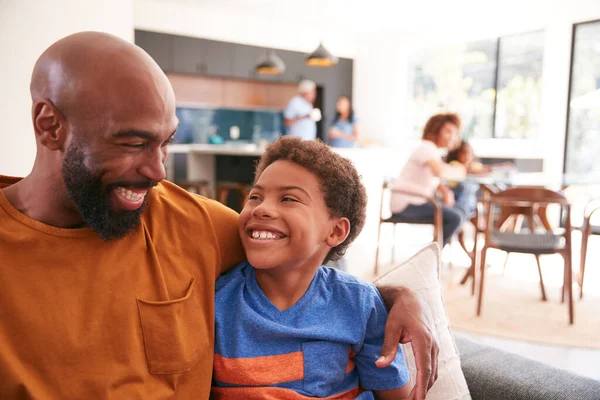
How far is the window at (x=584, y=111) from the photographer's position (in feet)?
21.7

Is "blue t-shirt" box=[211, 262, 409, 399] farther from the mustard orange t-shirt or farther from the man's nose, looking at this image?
the man's nose

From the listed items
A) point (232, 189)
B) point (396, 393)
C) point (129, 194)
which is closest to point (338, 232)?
point (396, 393)

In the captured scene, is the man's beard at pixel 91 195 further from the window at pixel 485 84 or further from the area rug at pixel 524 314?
the window at pixel 485 84

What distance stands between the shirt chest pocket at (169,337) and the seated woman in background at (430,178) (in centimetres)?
326

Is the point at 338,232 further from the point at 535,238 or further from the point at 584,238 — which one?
the point at 584,238

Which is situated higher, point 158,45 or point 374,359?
point 158,45

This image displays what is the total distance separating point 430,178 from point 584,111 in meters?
3.66

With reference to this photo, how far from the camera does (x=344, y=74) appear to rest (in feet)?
31.1

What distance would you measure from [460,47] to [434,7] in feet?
4.14

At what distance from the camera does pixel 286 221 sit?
1.08 metres

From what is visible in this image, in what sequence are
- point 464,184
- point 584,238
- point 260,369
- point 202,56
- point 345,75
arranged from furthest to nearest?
point 345,75 → point 202,56 → point 464,184 → point 584,238 → point 260,369

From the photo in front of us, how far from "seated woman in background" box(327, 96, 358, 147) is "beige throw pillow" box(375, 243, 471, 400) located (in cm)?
666

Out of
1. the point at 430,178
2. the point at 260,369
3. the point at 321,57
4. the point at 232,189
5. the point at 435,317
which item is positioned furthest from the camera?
the point at 321,57

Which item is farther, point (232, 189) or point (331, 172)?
point (232, 189)
